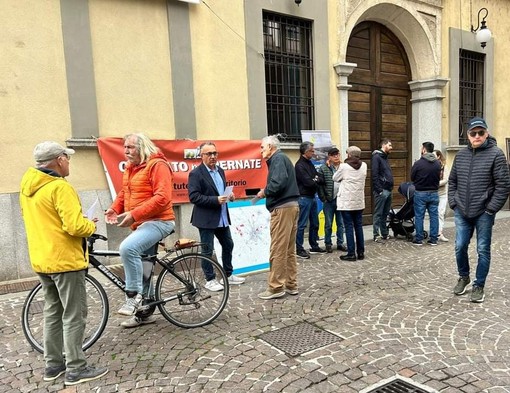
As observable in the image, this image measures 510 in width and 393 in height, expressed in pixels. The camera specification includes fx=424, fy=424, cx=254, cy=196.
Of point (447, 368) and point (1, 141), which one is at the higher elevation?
point (1, 141)

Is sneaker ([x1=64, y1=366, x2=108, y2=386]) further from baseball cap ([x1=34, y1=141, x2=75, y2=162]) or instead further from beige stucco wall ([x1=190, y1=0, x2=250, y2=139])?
beige stucco wall ([x1=190, y1=0, x2=250, y2=139])

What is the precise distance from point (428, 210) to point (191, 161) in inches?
167

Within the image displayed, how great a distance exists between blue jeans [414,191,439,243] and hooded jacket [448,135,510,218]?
295 centimetres

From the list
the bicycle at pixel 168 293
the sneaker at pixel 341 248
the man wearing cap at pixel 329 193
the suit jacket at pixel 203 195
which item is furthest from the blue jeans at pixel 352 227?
the bicycle at pixel 168 293

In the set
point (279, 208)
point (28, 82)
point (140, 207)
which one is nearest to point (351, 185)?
point (279, 208)

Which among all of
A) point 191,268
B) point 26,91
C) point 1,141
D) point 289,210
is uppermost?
point 26,91

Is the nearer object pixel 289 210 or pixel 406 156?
pixel 289 210

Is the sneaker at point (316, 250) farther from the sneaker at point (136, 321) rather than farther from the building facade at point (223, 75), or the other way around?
the sneaker at point (136, 321)

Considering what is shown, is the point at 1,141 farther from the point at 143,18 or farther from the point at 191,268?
the point at 191,268

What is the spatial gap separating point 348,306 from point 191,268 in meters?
1.70

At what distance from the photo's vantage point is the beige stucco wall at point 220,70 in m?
7.18

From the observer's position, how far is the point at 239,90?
7.57m

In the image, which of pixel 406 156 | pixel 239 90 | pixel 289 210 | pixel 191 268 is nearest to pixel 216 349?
pixel 191 268

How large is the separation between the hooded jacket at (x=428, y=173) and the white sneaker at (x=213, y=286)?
15.1ft
